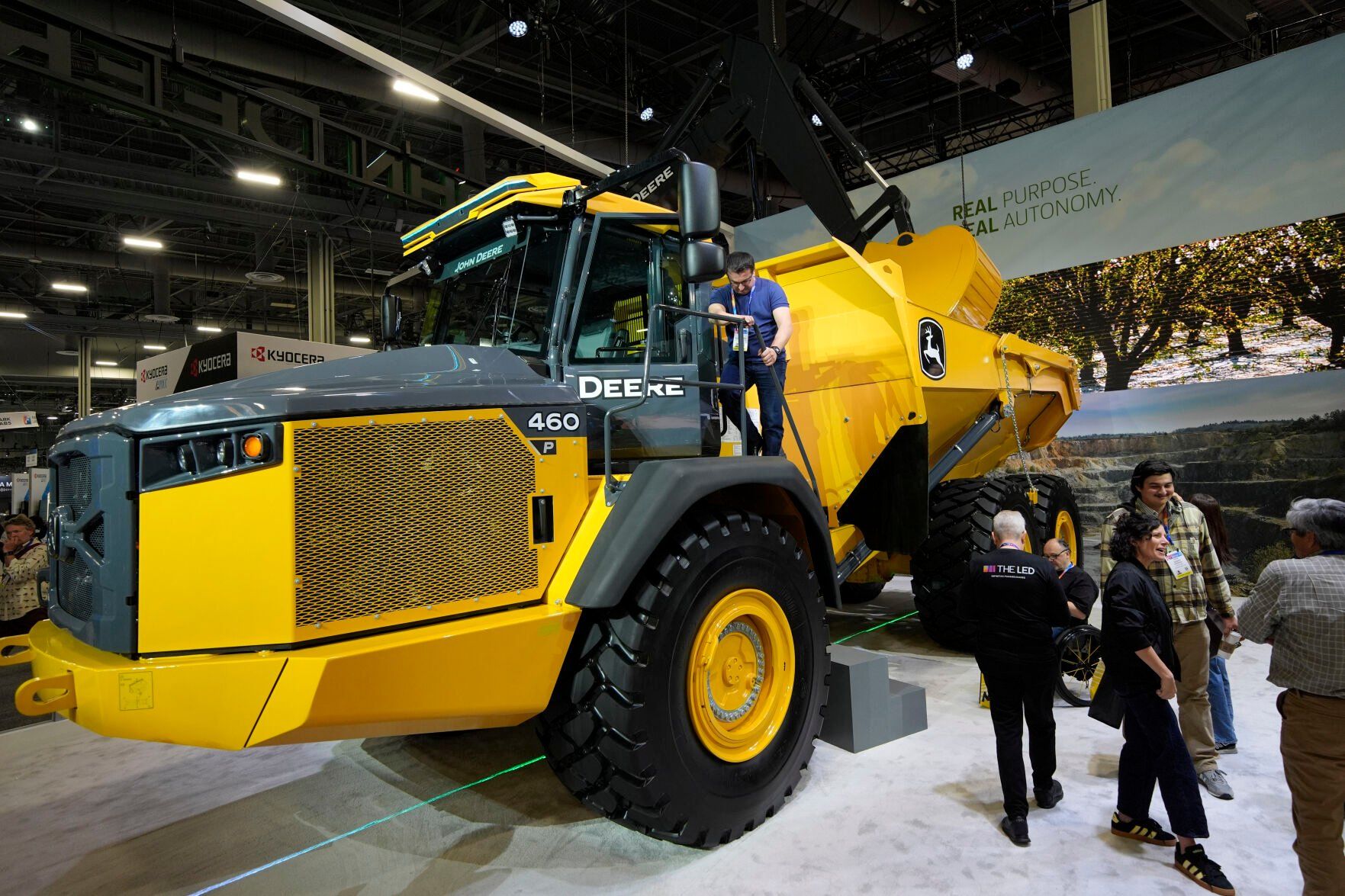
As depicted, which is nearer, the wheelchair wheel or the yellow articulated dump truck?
the yellow articulated dump truck

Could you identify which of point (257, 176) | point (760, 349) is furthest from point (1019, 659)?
point (257, 176)

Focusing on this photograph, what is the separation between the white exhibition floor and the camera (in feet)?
9.55

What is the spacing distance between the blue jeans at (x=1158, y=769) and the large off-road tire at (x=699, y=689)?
127cm

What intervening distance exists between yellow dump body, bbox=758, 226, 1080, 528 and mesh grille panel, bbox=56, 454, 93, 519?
3497 mm

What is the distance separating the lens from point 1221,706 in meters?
3.86

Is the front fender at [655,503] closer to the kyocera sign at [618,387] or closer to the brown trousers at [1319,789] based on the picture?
the kyocera sign at [618,387]

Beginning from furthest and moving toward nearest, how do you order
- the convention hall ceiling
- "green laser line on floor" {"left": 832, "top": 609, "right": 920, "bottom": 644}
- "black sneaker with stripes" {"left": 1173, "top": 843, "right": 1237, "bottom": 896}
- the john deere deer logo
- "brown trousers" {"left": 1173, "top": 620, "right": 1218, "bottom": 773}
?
the convention hall ceiling
"green laser line on floor" {"left": 832, "top": 609, "right": 920, "bottom": 644}
the john deere deer logo
"brown trousers" {"left": 1173, "top": 620, "right": 1218, "bottom": 773}
"black sneaker with stripes" {"left": 1173, "top": 843, "right": 1237, "bottom": 896}

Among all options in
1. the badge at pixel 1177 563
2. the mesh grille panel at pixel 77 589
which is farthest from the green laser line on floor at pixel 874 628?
the mesh grille panel at pixel 77 589

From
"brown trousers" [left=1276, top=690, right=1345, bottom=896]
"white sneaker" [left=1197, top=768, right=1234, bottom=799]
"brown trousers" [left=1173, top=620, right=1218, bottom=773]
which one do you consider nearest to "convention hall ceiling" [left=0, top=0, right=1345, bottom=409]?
"brown trousers" [left=1173, top=620, right=1218, bottom=773]

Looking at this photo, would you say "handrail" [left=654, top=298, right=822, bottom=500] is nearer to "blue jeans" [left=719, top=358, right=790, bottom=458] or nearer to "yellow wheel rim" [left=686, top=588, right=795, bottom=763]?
"blue jeans" [left=719, top=358, right=790, bottom=458]

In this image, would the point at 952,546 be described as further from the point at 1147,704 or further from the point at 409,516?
the point at 409,516

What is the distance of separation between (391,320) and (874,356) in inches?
118

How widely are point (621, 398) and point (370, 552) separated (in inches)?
50.2

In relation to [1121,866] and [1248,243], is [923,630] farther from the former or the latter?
[1248,243]
